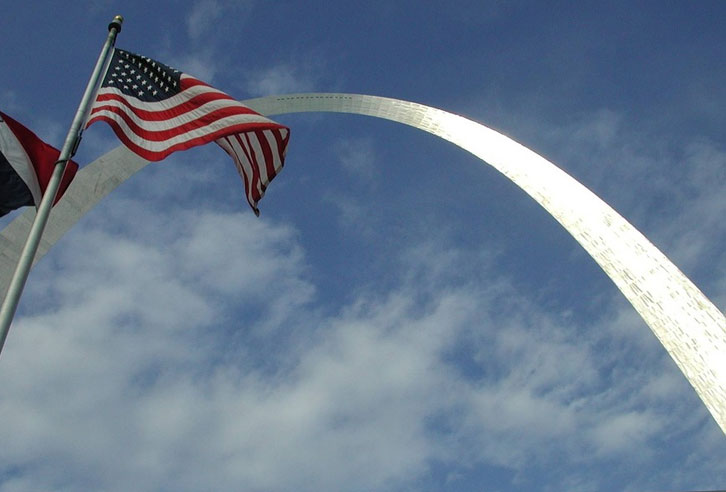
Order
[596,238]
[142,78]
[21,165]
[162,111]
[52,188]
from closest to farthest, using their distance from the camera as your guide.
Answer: [52,188] < [21,165] < [162,111] < [142,78] < [596,238]

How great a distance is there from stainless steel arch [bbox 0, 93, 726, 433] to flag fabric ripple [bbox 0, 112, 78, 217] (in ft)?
21.6

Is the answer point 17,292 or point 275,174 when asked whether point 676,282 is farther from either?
point 17,292

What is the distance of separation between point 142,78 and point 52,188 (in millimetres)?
2752

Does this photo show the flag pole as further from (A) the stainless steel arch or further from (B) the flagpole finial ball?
(A) the stainless steel arch

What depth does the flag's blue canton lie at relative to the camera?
1033 cm

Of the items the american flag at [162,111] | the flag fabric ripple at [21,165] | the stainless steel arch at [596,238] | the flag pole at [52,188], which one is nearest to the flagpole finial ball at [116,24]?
the flag pole at [52,188]

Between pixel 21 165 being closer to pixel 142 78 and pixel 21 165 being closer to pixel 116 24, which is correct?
pixel 142 78

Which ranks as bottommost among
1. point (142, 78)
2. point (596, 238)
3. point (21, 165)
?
point (21, 165)

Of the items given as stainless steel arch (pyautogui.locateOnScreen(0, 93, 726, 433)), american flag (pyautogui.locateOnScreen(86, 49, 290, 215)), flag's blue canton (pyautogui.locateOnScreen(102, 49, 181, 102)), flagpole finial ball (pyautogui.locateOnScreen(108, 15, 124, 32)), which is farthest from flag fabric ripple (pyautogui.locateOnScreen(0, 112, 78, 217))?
stainless steel arch (pyautogui.locateOnScreen(0, 93, 726, 433))

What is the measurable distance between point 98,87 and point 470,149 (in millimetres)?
15917

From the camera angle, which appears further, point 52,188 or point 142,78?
point 142,78

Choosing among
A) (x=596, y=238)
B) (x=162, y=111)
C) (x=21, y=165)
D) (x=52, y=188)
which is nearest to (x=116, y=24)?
(x=162, y=111)

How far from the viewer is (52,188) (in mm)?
8562

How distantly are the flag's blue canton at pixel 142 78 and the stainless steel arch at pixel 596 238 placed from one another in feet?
21.1
